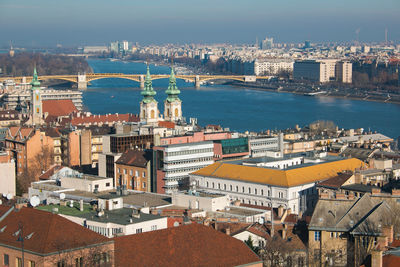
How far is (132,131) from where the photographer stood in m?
19.0

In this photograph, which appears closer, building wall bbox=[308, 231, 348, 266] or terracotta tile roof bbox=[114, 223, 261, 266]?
terracotta tile roof bbox=[114, 223, 261, 266]

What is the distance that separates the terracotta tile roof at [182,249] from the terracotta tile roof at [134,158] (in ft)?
26.9

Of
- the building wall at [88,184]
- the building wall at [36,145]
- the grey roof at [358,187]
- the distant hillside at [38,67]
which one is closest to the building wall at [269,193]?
the grey roof at [358,187]

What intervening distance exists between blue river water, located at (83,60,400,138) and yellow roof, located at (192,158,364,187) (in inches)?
472

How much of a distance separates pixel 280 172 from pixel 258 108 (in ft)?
78.9

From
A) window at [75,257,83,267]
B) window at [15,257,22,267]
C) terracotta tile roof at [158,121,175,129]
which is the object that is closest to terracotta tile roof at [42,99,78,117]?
terracotta tile roof at [158,121,175,129]

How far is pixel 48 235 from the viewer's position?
6.50 m

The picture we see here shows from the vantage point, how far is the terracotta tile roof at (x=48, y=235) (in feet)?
21.1

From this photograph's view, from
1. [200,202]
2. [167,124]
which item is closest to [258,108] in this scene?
[167,124]

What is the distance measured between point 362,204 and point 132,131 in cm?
1037

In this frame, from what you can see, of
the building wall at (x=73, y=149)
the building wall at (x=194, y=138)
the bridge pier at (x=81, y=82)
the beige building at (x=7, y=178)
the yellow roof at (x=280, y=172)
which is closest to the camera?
the yellow roof at (x=280, y=172)

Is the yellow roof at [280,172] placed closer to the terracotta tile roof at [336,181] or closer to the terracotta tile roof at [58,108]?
the terracotta tile roof at [336,181]

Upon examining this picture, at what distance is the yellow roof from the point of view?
1332 cm

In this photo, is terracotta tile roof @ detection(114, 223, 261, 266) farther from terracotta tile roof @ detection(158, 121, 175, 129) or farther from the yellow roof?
terracotta tile roof @ detection(158, 121, 175, 129)
